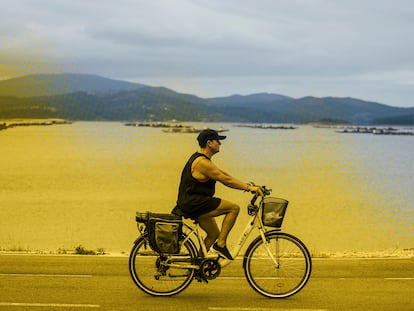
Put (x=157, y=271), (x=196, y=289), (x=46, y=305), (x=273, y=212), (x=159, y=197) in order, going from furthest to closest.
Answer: (x=159, y=197) → (x=196, y=289) → (x=157, y=271) → (x=273, y=212) → (x=46, y=305)

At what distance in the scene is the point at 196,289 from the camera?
802 cm

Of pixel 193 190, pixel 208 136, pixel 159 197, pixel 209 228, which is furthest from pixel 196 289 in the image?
pixel 159 197

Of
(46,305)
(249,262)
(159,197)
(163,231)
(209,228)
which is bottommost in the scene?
(159,197)

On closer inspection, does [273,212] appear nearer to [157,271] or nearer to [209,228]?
[209,228]

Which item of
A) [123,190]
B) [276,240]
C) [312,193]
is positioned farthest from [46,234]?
[312,193]

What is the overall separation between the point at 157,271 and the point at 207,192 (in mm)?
1066

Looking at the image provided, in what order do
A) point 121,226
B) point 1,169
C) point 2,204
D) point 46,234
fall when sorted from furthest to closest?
point 1,169, point 2,204, point 121,226, point 46,234

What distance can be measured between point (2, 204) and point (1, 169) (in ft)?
75.3

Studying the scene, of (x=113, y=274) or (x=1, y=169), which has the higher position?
(x=113, y=274)

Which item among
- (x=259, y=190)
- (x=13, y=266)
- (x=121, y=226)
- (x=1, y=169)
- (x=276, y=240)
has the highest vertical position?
(x=259, y=190)

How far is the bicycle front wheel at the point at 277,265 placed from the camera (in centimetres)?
738

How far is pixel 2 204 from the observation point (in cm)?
3161

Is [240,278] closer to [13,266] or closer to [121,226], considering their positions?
[13,266]

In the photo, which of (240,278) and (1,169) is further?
(1,169)
